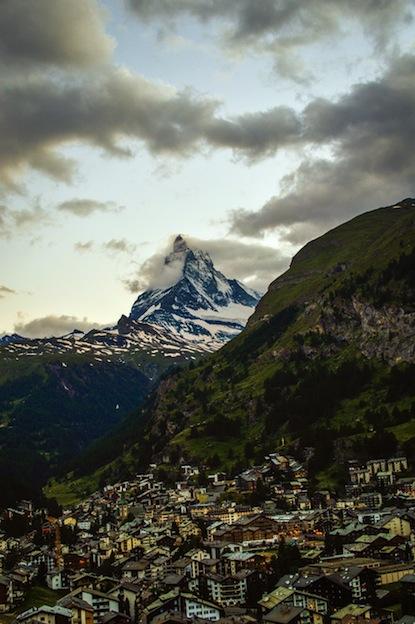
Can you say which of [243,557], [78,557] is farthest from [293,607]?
[78,557]

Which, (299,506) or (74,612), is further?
(299,506)

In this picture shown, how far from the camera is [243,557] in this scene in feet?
477

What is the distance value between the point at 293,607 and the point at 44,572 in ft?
224

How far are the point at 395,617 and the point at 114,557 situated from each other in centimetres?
8007

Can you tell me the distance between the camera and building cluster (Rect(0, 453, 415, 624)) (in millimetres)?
117625

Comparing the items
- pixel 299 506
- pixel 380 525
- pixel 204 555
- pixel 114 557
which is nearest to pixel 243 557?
pixel 204 555

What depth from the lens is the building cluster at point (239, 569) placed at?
118 m

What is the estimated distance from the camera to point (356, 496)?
655 feet

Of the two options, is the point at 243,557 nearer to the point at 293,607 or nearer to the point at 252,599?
the point at 252,599

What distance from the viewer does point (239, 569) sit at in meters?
143

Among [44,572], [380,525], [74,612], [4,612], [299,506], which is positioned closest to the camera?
[74,612]

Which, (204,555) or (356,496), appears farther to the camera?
(356,496)

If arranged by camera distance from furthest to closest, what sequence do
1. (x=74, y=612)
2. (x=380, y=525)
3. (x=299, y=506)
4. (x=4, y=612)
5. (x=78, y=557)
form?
(x=299, y=506)
(x=78, y=557)
(x=380, y=525)
(x=4, y=612)
(x=74, y=612)

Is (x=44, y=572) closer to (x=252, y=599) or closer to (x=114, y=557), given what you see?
(x=114, y=557)
